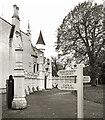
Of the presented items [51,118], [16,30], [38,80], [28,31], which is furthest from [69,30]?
[51,118]

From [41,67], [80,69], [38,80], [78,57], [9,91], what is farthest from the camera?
[78,57]

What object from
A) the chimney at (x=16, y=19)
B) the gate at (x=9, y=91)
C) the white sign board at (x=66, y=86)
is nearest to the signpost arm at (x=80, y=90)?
the white sign board at (x=66, y=86)

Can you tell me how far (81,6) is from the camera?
33.0m

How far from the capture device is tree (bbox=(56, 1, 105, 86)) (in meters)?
32.1

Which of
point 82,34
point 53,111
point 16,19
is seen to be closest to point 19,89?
point 53,111

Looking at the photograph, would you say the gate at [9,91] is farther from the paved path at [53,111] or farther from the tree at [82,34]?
the tree at [82,34]

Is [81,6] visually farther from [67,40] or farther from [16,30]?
[16,30]

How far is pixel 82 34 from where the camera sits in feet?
111

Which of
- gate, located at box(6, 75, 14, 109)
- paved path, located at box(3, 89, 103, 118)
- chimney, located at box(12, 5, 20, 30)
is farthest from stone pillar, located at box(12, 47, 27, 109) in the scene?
chimney, located at box(12, 5, 20, 30)

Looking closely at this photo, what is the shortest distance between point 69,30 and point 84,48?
379 centimetres

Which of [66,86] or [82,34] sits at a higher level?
[82,34]

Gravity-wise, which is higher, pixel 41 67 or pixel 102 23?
pixel 102 23

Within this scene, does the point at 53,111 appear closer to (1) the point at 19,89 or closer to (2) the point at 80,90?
(1) the point at 19,89

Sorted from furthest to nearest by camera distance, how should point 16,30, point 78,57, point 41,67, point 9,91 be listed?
point 78,57 → point 41,67 → point 16,30 → point 9,91
